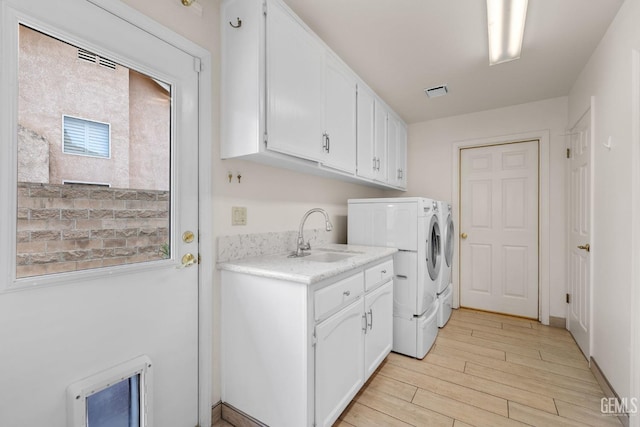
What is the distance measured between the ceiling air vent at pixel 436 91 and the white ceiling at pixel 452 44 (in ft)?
0.17

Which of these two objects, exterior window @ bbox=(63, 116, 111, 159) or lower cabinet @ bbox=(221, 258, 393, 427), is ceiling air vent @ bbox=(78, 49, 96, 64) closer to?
exterior window @ bbox=(63, 116, 111, 159)

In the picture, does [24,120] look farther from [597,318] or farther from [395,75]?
[597,318]

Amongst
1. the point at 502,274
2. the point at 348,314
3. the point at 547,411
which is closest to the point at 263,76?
the point at 348,314

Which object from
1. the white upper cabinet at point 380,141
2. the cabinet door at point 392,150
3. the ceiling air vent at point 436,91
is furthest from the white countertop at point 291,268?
the ceiling air vent at point 436,91

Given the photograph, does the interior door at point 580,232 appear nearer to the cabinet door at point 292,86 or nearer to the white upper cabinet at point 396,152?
the white upper cabinet at point 396,152

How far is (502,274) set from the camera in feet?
11.0

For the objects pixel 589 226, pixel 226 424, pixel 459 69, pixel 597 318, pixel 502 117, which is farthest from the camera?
pixel 502 117

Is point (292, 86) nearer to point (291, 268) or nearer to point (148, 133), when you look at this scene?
point (148, 133)

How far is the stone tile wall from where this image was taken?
988 millimetres

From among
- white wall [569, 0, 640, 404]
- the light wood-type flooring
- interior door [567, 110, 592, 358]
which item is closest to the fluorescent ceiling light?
white wall [569, 0, 640, 404]

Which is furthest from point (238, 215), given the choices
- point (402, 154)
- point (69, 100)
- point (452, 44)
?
point (402, 154)

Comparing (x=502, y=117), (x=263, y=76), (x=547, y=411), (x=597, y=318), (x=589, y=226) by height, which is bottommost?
(x=547, y=411)

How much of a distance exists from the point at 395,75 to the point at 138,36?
78.7 inches

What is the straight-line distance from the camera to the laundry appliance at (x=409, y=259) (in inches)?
92.7
